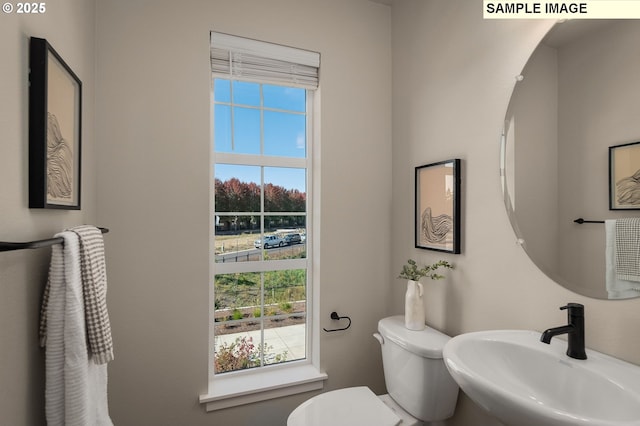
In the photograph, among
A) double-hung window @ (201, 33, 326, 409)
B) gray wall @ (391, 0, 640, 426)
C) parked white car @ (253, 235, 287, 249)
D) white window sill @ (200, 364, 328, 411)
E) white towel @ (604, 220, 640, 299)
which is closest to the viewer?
white towel @ (604, 220, 640, 299)

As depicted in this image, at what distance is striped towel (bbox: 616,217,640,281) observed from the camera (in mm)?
952

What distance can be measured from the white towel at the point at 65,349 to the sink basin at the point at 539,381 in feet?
3.25

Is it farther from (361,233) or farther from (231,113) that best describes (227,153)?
(361,233)

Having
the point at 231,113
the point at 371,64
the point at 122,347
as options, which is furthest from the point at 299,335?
the point at 371,64

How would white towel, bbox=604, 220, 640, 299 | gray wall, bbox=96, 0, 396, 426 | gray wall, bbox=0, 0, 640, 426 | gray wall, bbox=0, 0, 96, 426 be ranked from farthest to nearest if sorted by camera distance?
gray wall, bbox=96, 0, 396, 426
gray wall, bbox=0, 0, 640, 426
white towel, bbox=604, 220, 640, 299
gray wall, bbox=0, 0, 96, 426

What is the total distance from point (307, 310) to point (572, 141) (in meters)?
1.50

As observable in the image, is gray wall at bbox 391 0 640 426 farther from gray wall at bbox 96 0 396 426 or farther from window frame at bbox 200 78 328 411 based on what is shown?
window frame at bbox 200 78 328 411

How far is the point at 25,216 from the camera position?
2.77ft

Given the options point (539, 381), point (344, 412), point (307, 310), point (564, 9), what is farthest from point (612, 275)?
point (307, 310)

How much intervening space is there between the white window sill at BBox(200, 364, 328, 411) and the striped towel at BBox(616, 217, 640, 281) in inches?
55.9

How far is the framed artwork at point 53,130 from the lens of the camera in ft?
2.81

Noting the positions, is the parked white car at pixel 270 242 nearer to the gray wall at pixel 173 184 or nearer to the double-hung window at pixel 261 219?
the double-hung window at pixel 261 219

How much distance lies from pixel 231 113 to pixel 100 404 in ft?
4.59

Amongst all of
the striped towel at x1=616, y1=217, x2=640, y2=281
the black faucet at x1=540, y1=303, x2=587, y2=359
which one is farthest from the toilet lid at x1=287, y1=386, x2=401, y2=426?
the striped towel at x1=616, y1=217, x2=640, y2=281
